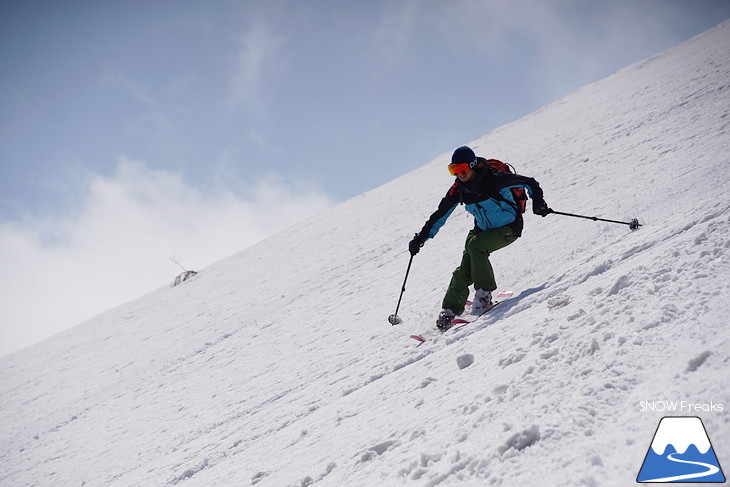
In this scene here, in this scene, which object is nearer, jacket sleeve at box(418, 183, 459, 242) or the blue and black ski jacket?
the blue and black ski jacket

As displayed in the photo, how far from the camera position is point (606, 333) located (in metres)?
2.42

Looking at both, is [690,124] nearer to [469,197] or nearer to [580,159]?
[580,159]

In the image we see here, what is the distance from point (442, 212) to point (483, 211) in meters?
0.51

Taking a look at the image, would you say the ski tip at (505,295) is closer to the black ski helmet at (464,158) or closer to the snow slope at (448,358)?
the snow slope at (448,358)

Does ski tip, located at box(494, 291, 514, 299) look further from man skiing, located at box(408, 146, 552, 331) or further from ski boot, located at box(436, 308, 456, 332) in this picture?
ski boot, located at box(436, 308, 456, 332)

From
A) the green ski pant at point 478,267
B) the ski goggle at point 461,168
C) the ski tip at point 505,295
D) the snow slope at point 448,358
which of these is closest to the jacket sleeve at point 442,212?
the ski goggle at point 461,168

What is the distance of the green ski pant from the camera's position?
439 cm

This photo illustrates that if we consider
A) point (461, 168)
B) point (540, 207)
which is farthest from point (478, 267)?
point (461, 168)

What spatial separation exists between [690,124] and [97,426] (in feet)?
40.7

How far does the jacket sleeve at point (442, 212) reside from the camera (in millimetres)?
4586

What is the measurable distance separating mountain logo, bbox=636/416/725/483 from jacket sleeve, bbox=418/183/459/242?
10.1ft

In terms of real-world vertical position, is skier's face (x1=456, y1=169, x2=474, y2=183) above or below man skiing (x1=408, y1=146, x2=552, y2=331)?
above

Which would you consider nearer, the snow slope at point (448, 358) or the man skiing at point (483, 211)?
the snow slope at point (448, 358)

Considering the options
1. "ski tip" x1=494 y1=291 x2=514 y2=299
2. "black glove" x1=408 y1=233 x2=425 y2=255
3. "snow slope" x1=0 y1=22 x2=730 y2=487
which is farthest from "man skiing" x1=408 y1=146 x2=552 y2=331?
"black glove" x1=408 y1=233 x2=425 y2=255
